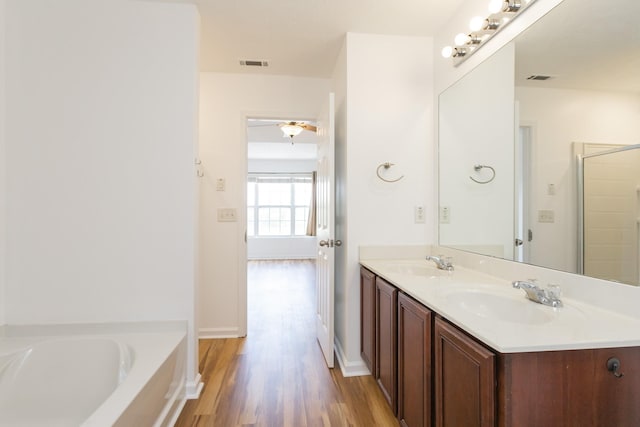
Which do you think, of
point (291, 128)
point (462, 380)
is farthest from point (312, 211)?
point (462, 380)

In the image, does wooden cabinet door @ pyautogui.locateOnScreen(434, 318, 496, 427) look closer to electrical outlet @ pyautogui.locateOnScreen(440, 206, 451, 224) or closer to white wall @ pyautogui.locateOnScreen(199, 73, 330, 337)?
electrical outlet @ pyautogui.locateOnScreen(440, 206, 451, 224)

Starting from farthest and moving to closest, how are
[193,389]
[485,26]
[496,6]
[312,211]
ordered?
1. [312,211]
2. [193,389]
3. [485,26]
4. [496,6]

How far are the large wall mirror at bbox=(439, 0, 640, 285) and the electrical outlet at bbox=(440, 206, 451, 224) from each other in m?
0.21

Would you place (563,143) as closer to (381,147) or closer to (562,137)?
(562,137)

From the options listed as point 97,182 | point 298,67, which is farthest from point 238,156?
point 97,182

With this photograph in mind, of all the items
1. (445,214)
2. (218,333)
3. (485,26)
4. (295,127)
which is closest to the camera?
(485,26)

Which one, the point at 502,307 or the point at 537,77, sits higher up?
the point at 537,77

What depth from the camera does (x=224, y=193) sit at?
2.81 metres

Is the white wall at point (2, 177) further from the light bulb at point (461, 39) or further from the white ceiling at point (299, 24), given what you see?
the light bulb at point (461, 39)

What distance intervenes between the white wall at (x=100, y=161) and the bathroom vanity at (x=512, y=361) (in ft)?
4.74

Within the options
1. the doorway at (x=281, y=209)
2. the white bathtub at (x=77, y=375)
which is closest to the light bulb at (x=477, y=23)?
the white bathtub at (x=77, y=375)

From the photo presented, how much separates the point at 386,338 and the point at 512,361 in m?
0.92

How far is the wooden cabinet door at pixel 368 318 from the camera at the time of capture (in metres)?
1.87

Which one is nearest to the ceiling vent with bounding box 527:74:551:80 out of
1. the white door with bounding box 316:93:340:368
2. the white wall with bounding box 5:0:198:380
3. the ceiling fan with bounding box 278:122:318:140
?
the white door with bounding box 316:93:340:368
